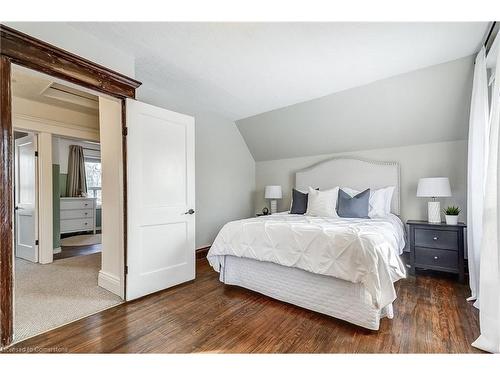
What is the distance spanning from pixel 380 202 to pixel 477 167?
1.31m

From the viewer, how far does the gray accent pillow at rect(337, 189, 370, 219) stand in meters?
3.24

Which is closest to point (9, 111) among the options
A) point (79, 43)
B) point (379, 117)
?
point (79, 43)

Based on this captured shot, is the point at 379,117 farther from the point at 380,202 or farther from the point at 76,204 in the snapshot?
the point at 76,204

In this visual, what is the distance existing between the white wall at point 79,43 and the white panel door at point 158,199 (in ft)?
1.23

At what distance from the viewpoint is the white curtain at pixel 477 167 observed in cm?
227

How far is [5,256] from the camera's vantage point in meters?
1.63

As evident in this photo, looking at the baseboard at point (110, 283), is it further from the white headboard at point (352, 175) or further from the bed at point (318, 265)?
the white headboard at point (352, 175)

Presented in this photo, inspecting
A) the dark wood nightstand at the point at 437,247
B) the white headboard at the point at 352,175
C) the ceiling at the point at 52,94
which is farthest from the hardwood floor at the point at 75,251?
the dark wood nightstand at the point at 437,247

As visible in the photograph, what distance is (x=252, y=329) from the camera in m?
1.89

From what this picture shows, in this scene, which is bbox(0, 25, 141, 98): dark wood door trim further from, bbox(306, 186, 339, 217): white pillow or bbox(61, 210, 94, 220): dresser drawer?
bbox(61, 210, 94, 220): dresser drawer

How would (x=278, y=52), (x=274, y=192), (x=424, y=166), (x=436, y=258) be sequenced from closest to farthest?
(x=278, y=52)
(x=436, y=258)
(x=424, y=166)
(x=274, y=192)

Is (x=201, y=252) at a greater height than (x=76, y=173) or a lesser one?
lesser
